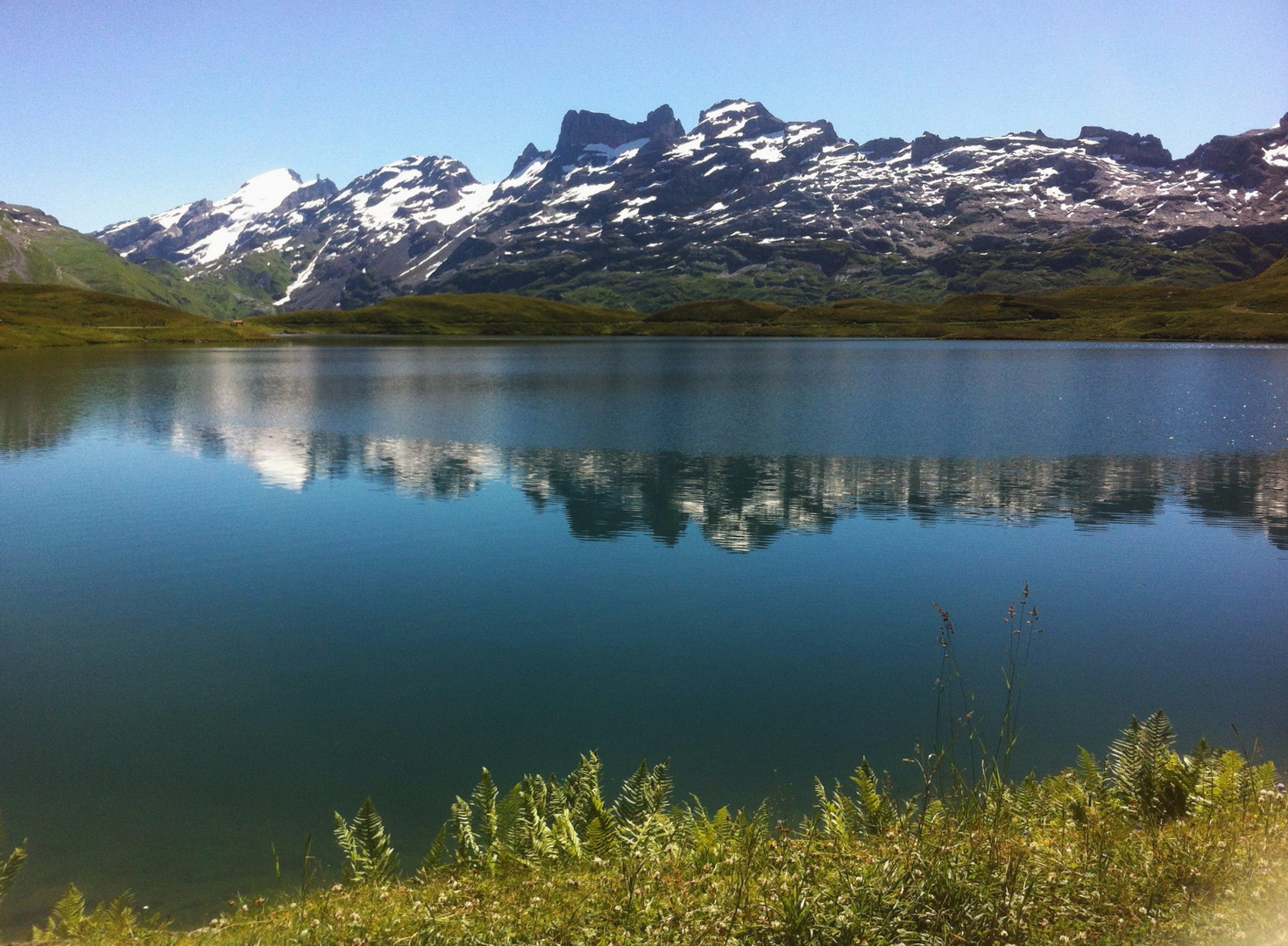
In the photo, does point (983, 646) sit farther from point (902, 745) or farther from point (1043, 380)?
point (1043, 380)

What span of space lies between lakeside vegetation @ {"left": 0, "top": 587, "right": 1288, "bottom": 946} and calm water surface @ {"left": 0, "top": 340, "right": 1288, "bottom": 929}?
2.57 meters

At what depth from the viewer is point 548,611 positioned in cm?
2862

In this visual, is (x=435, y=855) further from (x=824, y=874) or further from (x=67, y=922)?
(x=824, y=874)

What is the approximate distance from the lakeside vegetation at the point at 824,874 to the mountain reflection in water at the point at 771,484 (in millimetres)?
22688

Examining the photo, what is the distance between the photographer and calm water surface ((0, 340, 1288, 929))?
58.2 feet

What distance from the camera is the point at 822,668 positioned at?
77.3 feet

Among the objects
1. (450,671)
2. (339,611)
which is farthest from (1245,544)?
(339,611)

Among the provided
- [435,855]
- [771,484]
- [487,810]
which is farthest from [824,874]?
[771,484]

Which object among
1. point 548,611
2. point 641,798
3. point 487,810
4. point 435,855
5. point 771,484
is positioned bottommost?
point 435,855

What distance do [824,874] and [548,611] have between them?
1852cm

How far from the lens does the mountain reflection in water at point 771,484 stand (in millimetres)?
42188

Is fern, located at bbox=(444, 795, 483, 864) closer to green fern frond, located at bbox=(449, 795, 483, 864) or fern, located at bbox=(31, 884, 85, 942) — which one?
green fern frond, located at bbox=(449, 795, 483, 864)

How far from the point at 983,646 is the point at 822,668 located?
5544 mm

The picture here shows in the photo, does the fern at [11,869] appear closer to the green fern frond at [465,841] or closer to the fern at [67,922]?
the fern at [67,922]
